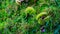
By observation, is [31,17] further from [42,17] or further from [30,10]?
[42,17]

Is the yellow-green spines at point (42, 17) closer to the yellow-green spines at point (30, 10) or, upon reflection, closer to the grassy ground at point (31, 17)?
the grassy ground at point (31, 17)

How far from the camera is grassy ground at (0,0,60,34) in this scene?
154 inches

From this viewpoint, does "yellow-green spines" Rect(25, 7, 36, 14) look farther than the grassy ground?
Yes

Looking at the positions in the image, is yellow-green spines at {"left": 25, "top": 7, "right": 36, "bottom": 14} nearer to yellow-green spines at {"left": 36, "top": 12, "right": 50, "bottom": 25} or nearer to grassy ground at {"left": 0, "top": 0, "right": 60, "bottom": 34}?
grassy ground at {"left": 0, "top": 0, "right": 60, "bottom": 34}

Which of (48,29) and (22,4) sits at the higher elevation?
(22,4)

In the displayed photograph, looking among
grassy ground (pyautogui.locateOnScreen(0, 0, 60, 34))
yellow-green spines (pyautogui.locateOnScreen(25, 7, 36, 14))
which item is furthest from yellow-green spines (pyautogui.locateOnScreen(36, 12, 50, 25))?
yellow-green spines (pyautogui.locateOnScreen(25, 7, 36, 14))

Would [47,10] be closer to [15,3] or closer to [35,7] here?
[35,7]

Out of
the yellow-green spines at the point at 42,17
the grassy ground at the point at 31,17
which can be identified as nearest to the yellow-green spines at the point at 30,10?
the grassy ground at the point at 31,17

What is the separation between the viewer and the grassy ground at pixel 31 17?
390cm

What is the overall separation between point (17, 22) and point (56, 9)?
0.79 meters

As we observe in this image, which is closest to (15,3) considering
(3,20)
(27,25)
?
(3,20)

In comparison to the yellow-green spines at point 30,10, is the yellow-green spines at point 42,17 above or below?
below

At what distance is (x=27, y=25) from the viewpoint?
397 centimetres

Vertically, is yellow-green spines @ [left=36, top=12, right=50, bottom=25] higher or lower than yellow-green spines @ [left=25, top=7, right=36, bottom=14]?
lower
